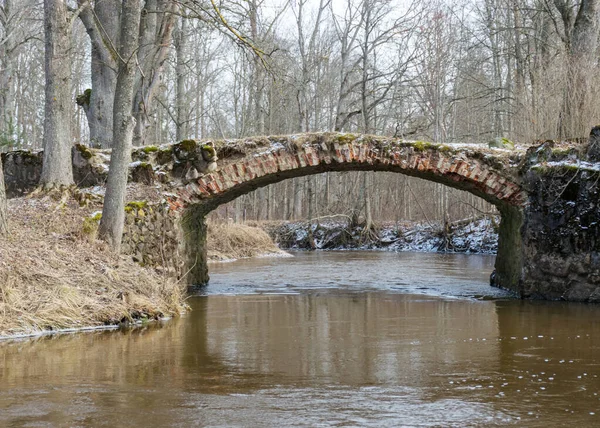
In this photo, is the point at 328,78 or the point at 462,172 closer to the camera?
the point at 462,172

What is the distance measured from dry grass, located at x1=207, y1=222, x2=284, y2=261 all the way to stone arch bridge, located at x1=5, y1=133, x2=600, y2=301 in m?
8.16

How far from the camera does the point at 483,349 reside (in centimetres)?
655

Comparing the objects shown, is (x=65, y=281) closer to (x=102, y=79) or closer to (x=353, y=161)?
(x=353, y=161)

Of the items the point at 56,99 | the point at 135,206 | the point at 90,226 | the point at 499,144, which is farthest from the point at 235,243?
the point at 90,226

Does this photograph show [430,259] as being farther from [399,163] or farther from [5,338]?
[5,338]

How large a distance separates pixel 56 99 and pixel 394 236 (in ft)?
51.9

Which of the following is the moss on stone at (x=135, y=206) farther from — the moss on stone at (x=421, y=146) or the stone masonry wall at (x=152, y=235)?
the moss on stone at (x=421, y=146)

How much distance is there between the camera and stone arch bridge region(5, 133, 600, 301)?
1028 cm

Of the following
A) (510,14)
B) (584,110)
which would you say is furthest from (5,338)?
(510,14)

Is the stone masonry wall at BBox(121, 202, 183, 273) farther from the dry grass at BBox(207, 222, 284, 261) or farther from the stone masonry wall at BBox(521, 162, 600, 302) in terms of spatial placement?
the dry grass at BBox(207, 222, 284, 261)

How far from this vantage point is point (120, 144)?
9.16 m

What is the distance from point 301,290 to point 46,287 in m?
5.21

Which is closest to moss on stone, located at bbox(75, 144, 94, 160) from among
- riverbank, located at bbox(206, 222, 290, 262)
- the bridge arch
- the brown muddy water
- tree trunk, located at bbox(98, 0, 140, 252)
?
the bridge arch

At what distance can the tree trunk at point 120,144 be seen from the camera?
908cm
